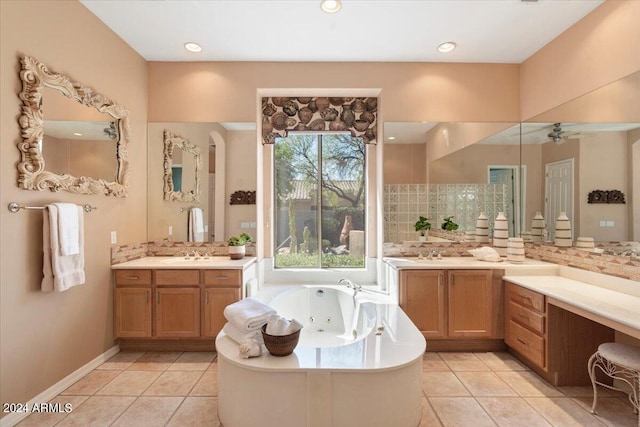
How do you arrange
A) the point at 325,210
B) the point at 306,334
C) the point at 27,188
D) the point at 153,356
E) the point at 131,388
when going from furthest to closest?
the point at 325,210 → the point at 306,334 → the point at 153,356 → the point at 131,388 → the point at 27,188

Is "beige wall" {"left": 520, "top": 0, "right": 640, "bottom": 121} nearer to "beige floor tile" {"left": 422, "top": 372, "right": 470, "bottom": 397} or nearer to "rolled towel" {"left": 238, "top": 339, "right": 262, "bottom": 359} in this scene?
"beige floor tile" {"left": 422, "top": 372, "right": 470, "bottom": 397}

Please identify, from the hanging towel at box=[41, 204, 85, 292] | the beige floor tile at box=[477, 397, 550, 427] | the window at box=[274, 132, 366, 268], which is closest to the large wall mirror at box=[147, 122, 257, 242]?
the window at box=[274, 132, 366, 268]

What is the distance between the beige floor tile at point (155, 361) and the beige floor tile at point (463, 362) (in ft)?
8.35

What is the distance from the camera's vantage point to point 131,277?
9.79 ft

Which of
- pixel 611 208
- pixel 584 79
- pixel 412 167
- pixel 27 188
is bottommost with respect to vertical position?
pixel 611 208

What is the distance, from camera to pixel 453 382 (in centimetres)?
255

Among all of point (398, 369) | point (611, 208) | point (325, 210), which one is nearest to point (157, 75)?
point (325, 210)

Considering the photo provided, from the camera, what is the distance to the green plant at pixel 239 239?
134 inches

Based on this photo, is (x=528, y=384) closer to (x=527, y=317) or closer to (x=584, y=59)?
(x=527, y=317)

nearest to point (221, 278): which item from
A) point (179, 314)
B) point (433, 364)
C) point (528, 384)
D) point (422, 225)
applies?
point (179, 314)

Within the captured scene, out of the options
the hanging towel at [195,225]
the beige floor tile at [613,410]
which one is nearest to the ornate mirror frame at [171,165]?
the hanging towel at [195,225]

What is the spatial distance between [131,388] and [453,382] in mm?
2536

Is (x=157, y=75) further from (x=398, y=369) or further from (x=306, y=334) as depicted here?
(x=398, y=369)

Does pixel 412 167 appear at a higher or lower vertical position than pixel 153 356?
higher
